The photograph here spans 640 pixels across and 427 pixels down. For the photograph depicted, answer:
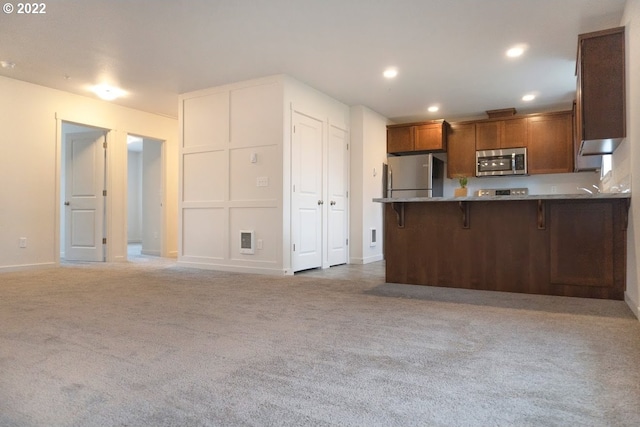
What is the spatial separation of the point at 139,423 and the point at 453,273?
3.41 meters

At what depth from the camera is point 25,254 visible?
5.44m

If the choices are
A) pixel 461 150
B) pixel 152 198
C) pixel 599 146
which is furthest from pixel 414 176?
pixel 152 198

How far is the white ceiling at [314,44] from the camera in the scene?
349 cm

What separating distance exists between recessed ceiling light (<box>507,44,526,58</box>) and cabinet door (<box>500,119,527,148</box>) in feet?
7.82

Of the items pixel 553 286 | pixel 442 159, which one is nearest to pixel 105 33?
pixel 553 286

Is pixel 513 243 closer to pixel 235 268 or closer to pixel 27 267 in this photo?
pixel 235 268

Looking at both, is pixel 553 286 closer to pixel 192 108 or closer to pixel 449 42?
pixel 449 42

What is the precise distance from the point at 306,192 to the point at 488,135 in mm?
3458

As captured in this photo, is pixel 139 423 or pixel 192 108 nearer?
pixel 139 423

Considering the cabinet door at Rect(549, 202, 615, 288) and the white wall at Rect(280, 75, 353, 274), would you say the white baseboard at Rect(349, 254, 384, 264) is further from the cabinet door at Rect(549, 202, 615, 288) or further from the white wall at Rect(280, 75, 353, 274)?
the cabinet door at Rect(549, 202, 615, 288)

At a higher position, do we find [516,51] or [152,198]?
[516,51]

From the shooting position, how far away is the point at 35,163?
557cm

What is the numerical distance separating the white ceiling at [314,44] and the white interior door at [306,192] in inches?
26.4

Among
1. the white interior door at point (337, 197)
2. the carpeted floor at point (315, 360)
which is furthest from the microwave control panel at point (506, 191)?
the carpeted floor at point (315, 360)
